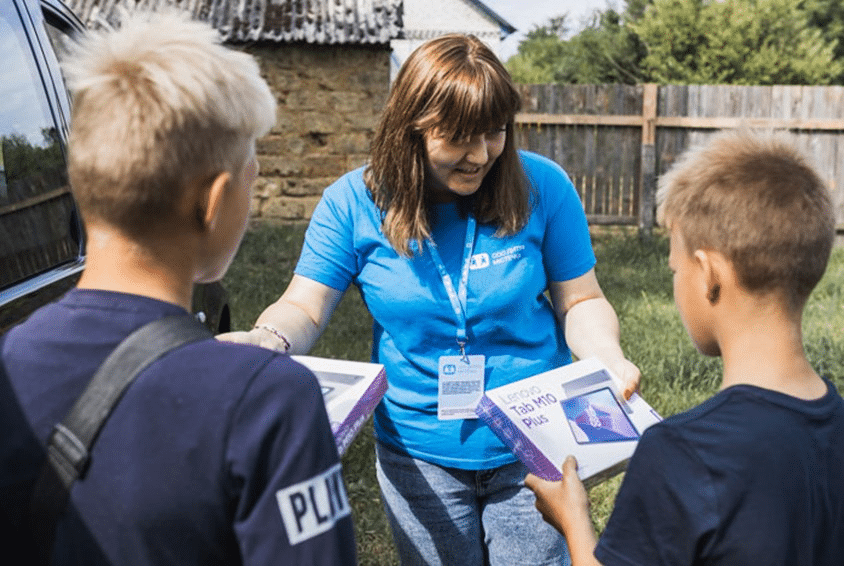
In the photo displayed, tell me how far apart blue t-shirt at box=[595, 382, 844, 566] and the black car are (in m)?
1.28

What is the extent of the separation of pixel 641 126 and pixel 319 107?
157 inches

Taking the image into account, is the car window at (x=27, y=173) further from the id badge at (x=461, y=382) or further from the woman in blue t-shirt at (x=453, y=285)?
the id badge at (x=461, y=382)

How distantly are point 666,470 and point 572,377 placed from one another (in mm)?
757

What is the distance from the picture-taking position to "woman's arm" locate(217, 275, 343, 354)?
2332 mm

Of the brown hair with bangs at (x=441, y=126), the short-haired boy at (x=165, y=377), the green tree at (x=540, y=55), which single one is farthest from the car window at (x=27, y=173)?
the green tree at (x=540, y=55)

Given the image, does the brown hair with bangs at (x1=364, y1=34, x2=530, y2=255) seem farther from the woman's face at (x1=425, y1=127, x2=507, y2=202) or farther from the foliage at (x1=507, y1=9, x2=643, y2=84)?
the foliage at (x1=507, y1=9, x2=643, y2=84)

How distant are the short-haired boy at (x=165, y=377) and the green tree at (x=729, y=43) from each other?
67.8ft

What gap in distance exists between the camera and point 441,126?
2.32 m

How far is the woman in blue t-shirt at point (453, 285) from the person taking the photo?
92.1 inches

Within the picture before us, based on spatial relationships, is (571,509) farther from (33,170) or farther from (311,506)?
(33,170)

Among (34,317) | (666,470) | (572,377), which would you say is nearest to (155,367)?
(34,317)

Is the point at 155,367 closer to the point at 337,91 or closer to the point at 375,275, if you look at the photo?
the point at 375,275

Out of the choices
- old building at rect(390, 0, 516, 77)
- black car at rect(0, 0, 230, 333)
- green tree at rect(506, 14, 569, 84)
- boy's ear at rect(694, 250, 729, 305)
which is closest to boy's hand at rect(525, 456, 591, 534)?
boy's ear at rect(694, 250, 729, 305)

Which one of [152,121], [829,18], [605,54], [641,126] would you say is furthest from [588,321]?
[829,18]
